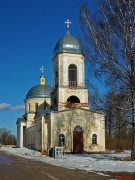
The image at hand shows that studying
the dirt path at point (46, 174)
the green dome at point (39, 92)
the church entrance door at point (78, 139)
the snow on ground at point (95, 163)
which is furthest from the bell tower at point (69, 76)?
the dirt path at point (46, 174)

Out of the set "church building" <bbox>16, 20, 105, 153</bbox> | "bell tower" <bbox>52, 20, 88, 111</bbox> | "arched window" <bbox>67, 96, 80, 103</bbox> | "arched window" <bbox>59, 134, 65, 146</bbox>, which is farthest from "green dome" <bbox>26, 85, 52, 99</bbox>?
"arched window" <bbox>59, 134, 65, 146</bbox>

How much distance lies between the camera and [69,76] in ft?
136

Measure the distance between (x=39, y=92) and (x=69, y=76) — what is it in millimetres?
17272

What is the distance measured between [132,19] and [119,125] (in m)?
8.39

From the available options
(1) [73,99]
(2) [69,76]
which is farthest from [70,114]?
(2) [69,76]

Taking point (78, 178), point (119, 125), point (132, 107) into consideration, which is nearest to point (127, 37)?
point (132, 107)

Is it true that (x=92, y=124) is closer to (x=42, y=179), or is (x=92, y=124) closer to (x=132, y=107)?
(x=132, y=107)

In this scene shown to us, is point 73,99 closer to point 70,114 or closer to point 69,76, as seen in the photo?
point 70,114

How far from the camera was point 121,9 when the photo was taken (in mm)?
22375

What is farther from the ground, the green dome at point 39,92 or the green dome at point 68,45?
the green dome at point 68,45

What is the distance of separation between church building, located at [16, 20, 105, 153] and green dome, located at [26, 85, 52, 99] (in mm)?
15039

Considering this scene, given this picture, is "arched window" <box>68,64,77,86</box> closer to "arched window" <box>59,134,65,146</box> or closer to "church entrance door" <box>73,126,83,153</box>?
"church entrance door" <box>73,126,83,153</box>

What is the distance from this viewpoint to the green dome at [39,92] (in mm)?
57531

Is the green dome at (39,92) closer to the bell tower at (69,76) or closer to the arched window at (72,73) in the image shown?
the bell tower at (69,76)
